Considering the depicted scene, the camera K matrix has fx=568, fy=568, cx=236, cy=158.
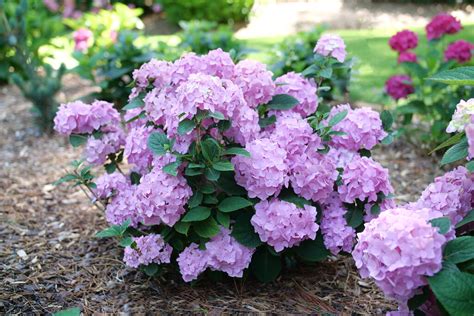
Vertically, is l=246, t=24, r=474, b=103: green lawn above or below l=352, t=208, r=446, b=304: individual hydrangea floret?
below

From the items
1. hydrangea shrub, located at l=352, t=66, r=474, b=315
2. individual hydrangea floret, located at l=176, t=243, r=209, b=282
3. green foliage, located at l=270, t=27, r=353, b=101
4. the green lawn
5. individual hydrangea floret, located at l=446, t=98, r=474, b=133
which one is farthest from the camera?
the green lawn

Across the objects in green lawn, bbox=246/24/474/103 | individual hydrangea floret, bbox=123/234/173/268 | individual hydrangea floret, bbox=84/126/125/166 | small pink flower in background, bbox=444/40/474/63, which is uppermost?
small pink flower in background, bbox=444/40/474/63

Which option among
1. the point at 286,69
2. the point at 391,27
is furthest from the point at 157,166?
the point at 391,27

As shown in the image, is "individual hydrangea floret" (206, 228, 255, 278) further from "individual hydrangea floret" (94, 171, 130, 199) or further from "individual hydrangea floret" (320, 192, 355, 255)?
"individual hydrangea floret" (94, 171, 130, 199)

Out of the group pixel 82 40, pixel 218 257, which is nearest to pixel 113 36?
pixel 82 40

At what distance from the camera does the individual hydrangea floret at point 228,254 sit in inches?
77.2

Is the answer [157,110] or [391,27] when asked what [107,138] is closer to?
[157,110]

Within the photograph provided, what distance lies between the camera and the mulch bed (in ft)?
6.71

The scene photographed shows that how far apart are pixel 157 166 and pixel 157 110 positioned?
207 millimetres

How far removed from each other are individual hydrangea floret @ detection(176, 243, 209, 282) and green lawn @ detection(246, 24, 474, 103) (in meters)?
2.58

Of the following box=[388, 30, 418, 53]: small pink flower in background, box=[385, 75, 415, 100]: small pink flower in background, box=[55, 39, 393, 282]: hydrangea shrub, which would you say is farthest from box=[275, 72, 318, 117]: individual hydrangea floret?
box=[388, 30, 418, 53]: small pink flower in background

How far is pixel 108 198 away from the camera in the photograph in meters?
2.38

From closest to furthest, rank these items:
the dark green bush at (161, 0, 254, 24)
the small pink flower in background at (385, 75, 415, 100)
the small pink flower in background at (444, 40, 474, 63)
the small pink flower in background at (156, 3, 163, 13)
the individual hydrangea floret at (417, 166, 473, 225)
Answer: the individual hydrangea floret at (417, 166, 473, 225) < the small pink flower in background at (444, 40, 474, 63) < the small pink flower in background at (385, 75, 415, 100) < the dark green bush at (161, 0, 254, 24) < the small pink flower in background at (156, 3, 163, 13)

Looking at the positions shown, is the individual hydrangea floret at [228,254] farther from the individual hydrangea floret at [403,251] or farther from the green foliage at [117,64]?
the green foliage at [117,64]
